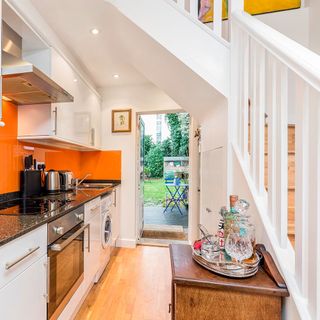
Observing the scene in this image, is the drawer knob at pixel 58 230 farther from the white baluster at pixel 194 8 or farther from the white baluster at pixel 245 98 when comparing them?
the white baluster at pixel 194 8

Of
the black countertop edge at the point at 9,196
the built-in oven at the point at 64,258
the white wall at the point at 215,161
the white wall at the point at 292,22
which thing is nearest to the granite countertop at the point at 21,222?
the built-in oven at the point at 64,258

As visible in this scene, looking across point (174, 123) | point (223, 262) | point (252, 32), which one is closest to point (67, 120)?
point (252, 32)

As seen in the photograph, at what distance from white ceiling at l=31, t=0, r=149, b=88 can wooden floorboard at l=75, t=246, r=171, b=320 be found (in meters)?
2.40

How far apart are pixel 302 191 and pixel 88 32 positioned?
2.11 m

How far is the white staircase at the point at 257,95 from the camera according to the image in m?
0.63

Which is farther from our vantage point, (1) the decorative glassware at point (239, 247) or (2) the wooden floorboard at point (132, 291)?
(2) the wooden floorboard at point (132, 291)

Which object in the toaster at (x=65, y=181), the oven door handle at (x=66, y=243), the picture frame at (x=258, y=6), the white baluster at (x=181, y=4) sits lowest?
the oven door handle at (x=66, y=243)

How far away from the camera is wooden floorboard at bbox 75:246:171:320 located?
5.47ft

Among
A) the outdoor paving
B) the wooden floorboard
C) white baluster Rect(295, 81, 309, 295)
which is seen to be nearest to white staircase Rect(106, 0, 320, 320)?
white baluster Rect(295, 81, 309, 295)

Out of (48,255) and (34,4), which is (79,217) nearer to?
(48,255)

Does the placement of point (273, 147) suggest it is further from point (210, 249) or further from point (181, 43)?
point (181, 43)

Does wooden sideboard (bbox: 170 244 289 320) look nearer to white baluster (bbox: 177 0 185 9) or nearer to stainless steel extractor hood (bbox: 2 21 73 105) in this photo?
stainless steel extractor hood (bbox: 2 21 73 105)

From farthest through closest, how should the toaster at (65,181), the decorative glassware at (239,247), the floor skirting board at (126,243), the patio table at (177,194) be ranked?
the patio table at (177,194)
the floor skirting board at (126,243)
the toaster at (65,181)
the decorative glassware at (239,247)

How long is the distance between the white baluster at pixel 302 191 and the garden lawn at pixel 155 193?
479cm
